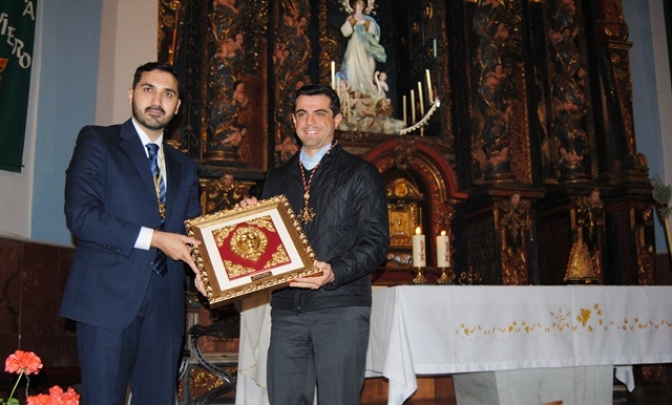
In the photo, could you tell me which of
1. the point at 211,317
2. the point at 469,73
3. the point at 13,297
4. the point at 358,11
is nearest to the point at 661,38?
the point at 469,73

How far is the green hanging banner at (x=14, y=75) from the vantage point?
5191 millimetres

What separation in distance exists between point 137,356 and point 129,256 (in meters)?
0.38

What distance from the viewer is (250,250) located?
2879 mm

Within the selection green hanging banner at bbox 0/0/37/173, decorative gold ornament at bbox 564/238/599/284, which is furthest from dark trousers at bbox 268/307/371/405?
green hanging banner at bbox 0/0/37/173

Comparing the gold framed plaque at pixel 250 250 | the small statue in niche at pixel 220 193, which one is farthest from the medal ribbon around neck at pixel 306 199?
the small statue in niche at pixel 220 193

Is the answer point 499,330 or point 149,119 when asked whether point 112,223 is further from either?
point 499,330

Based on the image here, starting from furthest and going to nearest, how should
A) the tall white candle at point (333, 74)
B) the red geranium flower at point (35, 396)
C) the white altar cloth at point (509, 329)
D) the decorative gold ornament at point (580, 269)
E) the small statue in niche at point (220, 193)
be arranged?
the tall white candle at point (333, 74), the small statue in niche at point (220, 193), the decorative gold ornament at point (580, 269), the white altar cloth at point (509, 329), the red geranium flower at point (35, 396)

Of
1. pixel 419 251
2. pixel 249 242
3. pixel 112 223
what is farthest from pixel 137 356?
pixel 419 251

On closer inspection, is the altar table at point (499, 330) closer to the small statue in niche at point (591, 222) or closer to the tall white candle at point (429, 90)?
the small statue in niche at point (591, 222)

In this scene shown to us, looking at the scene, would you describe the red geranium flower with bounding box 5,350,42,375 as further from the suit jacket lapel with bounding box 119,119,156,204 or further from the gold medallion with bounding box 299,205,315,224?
the gold medallion with bounding box 299,205,315,224

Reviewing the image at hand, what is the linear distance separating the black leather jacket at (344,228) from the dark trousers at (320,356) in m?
0.06

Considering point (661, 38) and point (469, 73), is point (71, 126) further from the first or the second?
point (661, 38)

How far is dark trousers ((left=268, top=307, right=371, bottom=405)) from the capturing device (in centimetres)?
280

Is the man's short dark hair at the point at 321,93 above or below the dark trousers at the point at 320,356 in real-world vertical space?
above
